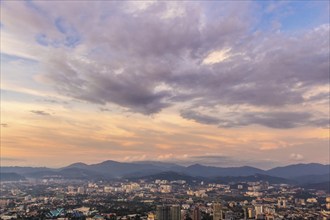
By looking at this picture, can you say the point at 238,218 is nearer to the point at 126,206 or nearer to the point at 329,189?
the point at 126,206

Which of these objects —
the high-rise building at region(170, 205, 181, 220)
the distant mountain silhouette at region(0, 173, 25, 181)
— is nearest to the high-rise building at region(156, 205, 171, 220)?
the high-rise building at region(170, 205, 181, 220)

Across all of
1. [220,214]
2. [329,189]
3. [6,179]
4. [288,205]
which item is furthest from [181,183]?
[220,214]

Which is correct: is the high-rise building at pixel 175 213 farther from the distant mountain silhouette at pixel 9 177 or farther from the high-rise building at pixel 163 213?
the distant mountain silhouette at pixel 9 177

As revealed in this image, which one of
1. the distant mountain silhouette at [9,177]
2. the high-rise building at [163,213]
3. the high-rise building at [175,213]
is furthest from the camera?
the distant mountain silhouette at [9,177]

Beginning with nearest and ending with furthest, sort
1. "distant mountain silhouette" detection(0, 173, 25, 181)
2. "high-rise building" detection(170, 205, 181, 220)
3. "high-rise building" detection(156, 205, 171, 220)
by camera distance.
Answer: "high-rise building" detection(170, 205, 181, 220) < "high-rise building" detection(156, 205, 171, 220) < "distant mountain silhouette" detection(0, 173, 25, 181)

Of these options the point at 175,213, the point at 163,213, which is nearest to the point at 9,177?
the point at 163,213

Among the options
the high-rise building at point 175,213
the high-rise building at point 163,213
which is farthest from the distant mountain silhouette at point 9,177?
the high-rise building at point 175,213

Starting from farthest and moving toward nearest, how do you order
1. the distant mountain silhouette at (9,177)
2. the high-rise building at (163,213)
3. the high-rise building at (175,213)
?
the distant mountain silhouette at (9,177) → the high-rise building at (163,213) → the high-rise building at (175,213)

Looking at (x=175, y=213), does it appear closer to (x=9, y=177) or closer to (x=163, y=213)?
(x=163, y=213)

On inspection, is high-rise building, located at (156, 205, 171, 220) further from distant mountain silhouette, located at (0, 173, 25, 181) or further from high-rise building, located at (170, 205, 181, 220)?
distant mountain silhouette, located at (0, 173, 25, 181)

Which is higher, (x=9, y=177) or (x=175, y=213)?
(x=175, y=213)

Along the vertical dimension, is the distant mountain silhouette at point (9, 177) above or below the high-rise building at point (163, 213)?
below
